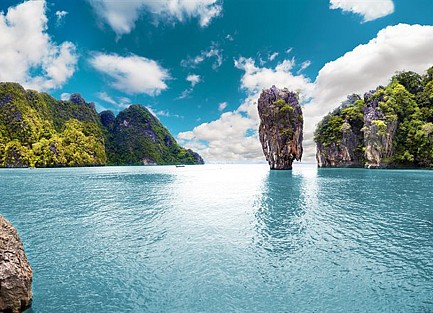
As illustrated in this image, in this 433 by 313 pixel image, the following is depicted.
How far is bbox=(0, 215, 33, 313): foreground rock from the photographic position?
6.35 m

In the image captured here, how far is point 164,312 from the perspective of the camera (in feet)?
23.6

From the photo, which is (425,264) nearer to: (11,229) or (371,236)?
(371,236)

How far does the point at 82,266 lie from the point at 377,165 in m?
94.6

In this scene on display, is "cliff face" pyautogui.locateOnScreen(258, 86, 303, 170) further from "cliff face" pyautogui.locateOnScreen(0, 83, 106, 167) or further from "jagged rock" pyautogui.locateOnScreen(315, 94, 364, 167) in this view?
"cliff face" pyautogui.locateOnScreen(0, 83, 106, 167)

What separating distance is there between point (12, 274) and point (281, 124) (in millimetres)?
74585

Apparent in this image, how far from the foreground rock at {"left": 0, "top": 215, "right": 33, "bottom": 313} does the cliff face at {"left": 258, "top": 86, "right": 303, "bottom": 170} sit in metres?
72.9

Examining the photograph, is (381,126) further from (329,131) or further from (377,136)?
(329,131)

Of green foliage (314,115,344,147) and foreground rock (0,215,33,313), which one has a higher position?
green foliage (314,115,344,147)

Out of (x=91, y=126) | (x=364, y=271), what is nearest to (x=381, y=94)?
(x=364, y=271)

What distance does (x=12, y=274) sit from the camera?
21.2 ft

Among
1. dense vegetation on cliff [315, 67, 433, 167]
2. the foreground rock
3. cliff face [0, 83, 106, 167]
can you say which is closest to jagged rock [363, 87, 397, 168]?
dense vegetation on cliff [315, 67, 433, 167]

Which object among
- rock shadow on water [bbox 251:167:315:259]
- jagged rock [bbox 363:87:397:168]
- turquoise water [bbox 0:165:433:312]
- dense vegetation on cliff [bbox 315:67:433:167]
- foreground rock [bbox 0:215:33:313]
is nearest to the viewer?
foreground rock [bbox 0:215:33:313]

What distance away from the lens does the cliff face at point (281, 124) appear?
2904 inches

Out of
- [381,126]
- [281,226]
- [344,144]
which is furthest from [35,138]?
[381,126]
